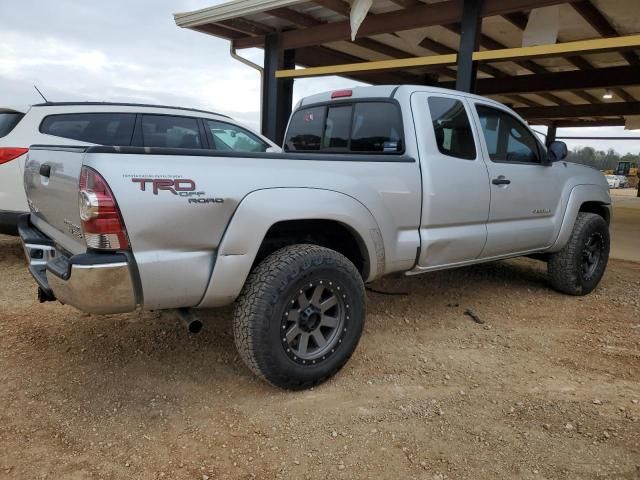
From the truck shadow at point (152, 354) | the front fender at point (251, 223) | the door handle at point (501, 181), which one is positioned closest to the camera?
the front fender at point (251, 223)

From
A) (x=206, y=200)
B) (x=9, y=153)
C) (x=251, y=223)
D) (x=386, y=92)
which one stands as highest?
(x=386, y=92)

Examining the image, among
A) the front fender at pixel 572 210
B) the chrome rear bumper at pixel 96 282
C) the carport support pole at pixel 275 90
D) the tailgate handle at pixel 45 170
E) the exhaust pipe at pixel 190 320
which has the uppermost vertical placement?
the carport support pole at pixel 275 90

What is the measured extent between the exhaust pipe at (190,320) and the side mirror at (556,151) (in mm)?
3515

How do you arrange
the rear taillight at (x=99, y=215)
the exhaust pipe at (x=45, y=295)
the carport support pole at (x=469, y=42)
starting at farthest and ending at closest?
the carport support pole at (x=469, y=42)
the exhaust pipe at (x=45, y=295)
the rear taillight at (x=99, y=215)

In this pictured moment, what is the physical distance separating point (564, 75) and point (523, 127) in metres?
7.68

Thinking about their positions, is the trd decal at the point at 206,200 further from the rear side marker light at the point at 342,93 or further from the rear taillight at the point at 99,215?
the rear side marker light at the point at 342,93

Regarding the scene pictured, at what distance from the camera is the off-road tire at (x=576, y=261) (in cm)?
475

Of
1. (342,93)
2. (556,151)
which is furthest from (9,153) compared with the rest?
(556,151)

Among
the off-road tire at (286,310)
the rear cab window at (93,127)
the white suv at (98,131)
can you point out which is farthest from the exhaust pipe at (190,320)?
the rear cab window at (93,127)

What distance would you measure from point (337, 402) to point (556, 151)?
316 centimetres

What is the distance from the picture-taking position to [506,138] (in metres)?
4.18

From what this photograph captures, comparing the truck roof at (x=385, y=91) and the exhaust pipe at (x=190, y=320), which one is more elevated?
the truck roof at (x=385, y=91)

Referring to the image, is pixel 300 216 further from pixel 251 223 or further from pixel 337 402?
pixel 337 402

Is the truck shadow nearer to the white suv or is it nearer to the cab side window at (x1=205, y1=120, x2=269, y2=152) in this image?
the white suv
